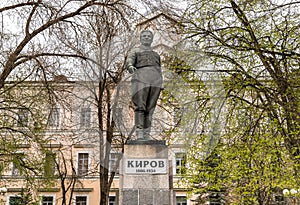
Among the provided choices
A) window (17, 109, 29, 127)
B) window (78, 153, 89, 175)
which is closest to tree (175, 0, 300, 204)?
window (17, 109, 29, 127)

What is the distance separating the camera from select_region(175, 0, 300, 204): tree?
1191cm

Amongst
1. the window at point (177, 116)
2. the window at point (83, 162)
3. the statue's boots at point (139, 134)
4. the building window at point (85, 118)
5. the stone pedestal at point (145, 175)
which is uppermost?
the building window at point (85, 118)

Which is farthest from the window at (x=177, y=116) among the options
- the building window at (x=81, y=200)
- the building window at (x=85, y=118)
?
the building window at (x=81, y=200)

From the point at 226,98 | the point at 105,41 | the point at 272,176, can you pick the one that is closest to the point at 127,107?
the point at 105,41

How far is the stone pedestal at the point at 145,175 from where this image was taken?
22.7ft

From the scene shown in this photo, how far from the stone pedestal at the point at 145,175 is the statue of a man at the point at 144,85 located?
33 cm

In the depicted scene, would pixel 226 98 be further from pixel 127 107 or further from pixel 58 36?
pixel 58 36

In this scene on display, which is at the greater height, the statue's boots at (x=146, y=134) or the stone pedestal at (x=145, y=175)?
the statue's boots at (x=146, y=134)

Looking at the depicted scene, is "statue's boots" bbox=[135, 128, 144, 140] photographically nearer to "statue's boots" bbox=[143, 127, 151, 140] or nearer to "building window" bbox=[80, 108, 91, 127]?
"statue's boots" bbox=[143, 127, 151, 140]

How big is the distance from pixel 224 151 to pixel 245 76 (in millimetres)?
2451

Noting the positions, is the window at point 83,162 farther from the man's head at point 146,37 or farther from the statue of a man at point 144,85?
the man's head at point 146,37

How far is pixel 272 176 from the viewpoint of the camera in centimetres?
1228

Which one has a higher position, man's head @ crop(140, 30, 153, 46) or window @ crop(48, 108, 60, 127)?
man's head @ crop(140, 30, 153, 46)

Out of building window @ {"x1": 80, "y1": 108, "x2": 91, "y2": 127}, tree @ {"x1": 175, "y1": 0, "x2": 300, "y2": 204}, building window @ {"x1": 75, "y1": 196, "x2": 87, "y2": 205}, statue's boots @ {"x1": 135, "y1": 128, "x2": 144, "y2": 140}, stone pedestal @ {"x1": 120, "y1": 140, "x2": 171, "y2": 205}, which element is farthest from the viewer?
building window @ {"x1": 75, "y1": 196, "x2": 87, "y2": 205}
